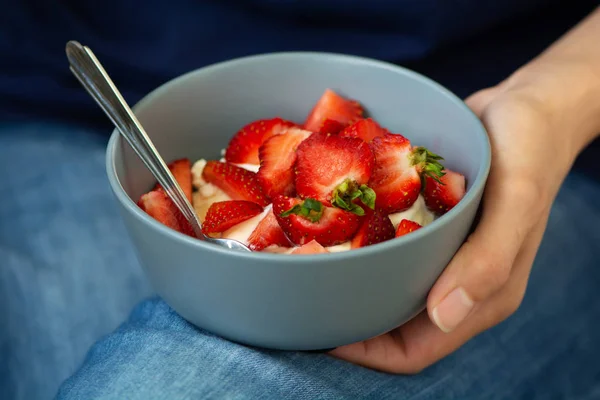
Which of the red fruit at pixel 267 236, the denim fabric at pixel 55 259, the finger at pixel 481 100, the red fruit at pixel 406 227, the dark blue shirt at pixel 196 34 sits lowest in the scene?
the denim fabric at pixel 55 259

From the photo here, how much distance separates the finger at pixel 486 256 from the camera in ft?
2.53

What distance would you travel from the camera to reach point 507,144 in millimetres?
877

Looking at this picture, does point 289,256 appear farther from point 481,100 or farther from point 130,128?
point 481,100

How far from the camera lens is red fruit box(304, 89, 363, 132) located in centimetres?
97

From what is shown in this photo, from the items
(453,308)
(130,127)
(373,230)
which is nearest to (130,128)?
(130,127)

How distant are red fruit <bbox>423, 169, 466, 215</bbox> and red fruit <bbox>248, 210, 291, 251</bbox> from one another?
7.6 inches

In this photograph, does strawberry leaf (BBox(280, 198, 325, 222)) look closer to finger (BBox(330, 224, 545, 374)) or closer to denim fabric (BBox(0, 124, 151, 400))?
finger (BBox(330, 224, 545, 374))

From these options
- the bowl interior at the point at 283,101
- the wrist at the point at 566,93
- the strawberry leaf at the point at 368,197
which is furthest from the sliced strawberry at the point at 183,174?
the wrist at the point at 566,93

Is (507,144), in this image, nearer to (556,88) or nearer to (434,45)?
(556,88)

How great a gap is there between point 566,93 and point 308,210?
466 millimetres

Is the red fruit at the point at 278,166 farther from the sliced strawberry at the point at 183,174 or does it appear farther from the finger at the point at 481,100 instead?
the finger at the point at 481,100

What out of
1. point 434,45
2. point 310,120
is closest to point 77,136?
point 310,120

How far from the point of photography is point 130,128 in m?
0.84

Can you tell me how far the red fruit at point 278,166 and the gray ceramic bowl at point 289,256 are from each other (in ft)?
0.53
